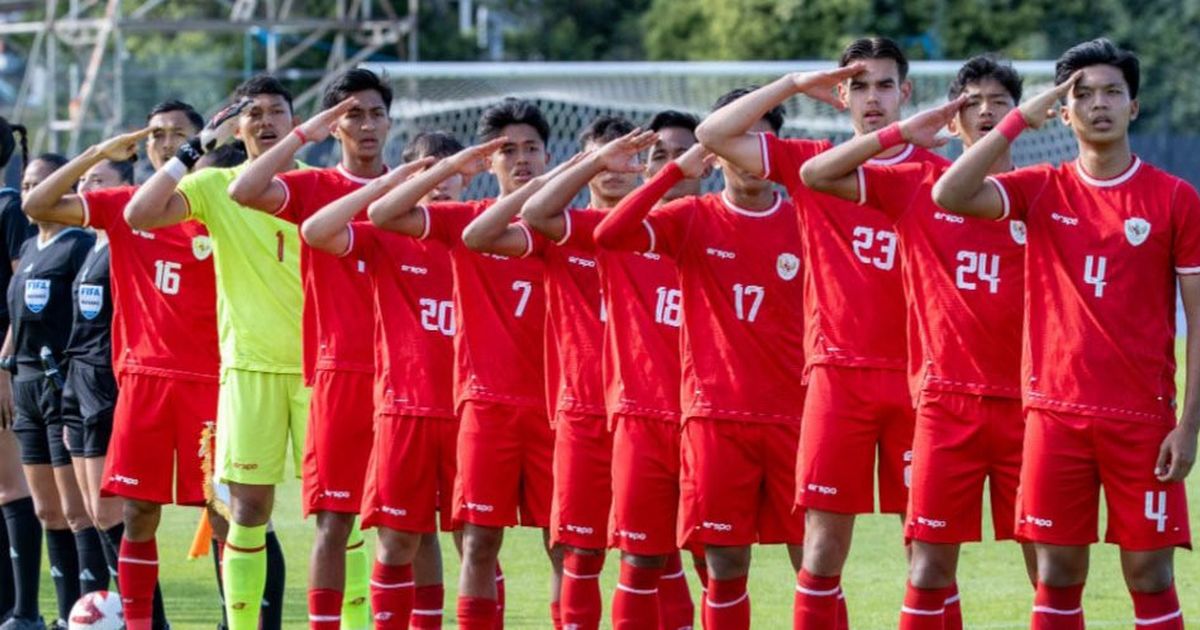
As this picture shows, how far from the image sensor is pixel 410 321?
9.51 metres

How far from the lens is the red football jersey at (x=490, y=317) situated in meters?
9.31

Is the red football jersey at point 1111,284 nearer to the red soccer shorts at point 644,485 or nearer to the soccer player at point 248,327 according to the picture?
the red soccer shorts at point 644,485

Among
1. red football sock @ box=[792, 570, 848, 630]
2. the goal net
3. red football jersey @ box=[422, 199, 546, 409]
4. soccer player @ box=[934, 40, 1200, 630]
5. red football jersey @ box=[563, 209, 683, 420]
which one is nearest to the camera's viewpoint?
soccer player @ box=[934, 40, 1200, 630]

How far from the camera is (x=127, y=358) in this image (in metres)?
10.1

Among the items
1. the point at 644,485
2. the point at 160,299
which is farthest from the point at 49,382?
the point at 644,485

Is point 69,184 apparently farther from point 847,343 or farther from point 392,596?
point 847,343

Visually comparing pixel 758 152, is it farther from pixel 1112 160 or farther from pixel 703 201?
pixel 1112 160

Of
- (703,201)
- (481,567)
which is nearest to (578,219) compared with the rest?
(703,201)

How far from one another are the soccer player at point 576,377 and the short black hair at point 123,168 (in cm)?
269

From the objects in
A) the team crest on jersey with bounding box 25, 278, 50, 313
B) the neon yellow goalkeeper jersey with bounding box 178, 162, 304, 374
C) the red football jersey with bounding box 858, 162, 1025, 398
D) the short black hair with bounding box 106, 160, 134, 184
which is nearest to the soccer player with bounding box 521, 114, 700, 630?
the red football jersey with bounding box 858, 162, 1025, 398

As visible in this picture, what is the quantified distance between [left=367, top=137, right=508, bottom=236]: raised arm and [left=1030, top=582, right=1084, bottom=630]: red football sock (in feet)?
8.79

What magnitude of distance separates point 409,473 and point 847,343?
1.88 m

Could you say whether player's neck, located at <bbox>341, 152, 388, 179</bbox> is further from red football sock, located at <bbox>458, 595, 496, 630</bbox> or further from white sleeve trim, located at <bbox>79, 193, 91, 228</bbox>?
red football sock, located at <bbox>458, 595, 496, 630</bbox>

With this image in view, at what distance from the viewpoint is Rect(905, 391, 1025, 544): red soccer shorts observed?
8.27 metres
